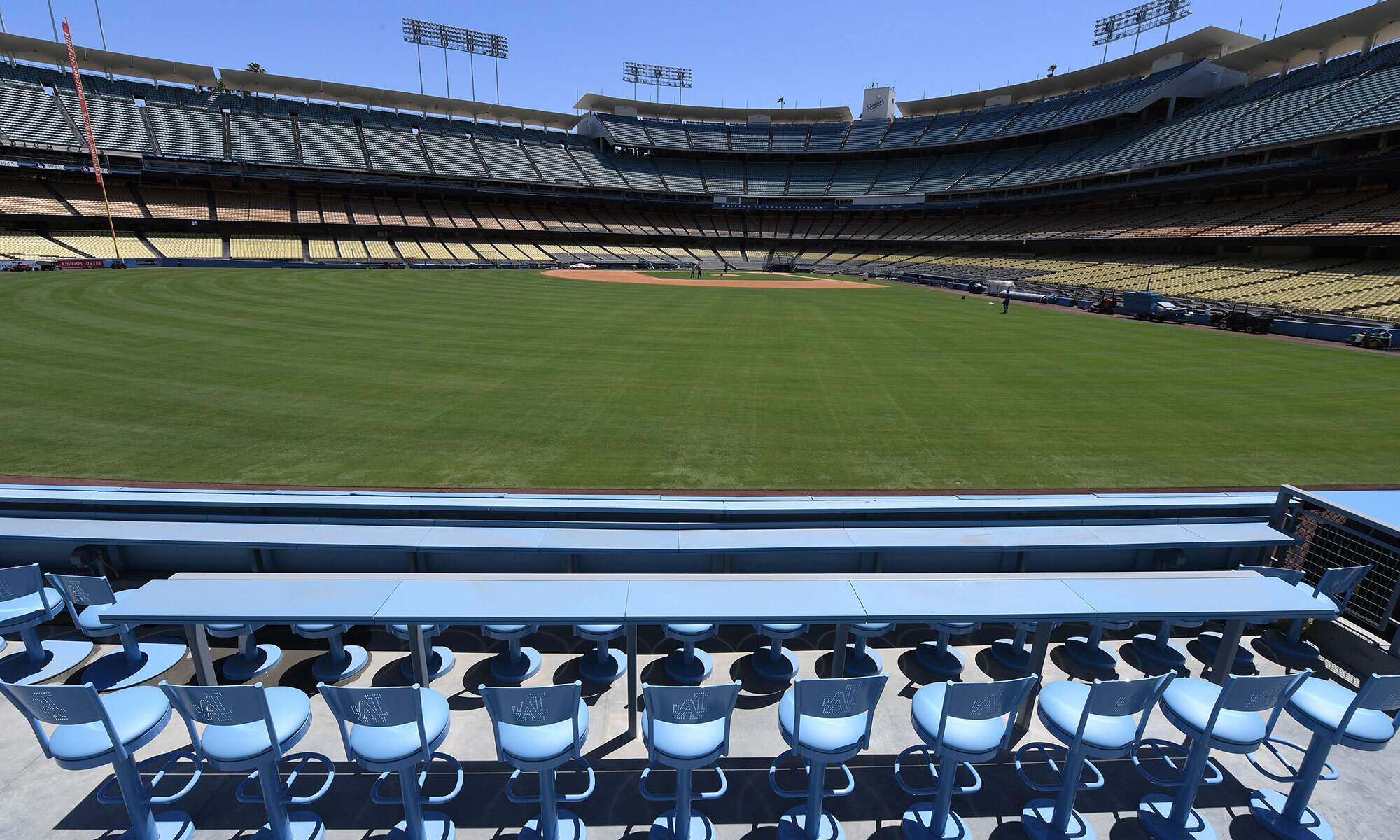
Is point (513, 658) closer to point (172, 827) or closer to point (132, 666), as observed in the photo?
point (172, 827)

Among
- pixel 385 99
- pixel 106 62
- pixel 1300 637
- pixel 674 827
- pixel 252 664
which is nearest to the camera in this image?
pixel 674 827

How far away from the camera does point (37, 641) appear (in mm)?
4930

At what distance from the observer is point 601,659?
17.1 ft

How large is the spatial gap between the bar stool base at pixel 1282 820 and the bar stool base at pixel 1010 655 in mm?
1607

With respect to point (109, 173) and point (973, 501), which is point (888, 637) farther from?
point (109, 173)

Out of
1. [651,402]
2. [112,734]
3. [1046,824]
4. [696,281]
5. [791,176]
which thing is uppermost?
[791,176]

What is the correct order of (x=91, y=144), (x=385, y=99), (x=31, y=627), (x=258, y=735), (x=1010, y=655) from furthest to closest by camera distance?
(x=385, y=99) < (x=91, y=144) < (x=1010, y=655) < (x=31, y=627) < (x=258, y=735)

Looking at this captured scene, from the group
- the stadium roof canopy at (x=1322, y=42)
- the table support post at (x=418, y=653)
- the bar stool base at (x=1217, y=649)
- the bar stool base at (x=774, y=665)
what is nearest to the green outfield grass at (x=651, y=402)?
the bar stool base at (x=1217, y=649)

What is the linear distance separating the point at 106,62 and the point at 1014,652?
98916 millimetres

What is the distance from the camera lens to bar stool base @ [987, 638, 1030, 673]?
17.7 ft

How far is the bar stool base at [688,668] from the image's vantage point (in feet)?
16.9

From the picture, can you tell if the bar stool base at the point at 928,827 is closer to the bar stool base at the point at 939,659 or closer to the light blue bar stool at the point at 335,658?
the bar stool base at the point at 939,659

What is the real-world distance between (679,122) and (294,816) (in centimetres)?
10462

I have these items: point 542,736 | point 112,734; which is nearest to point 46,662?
point 112,734
